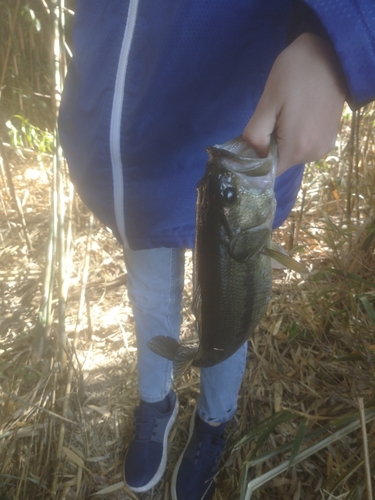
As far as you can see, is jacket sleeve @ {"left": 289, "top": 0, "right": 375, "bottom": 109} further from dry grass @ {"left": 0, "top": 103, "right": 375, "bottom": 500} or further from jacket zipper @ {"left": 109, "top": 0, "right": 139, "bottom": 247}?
dry grass @ {"left": 0, "top": 103, "right": 375, "bottom": 500}

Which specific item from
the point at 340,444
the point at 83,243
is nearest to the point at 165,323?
the point at 340,444

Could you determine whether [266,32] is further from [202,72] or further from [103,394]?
[103,394]

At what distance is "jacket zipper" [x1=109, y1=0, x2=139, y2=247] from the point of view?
2.67 feet

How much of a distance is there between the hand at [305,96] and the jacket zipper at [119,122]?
40 centimetres

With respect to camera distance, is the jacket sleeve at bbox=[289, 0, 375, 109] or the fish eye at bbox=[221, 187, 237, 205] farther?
the fish eye at bbox=[221, 187, 237, 205]

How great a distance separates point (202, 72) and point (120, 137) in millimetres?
255

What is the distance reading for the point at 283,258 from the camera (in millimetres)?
872

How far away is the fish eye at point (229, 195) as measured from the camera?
809mm

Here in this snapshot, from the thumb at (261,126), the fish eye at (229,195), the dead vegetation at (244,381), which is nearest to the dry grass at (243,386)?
the dead vegetation at (244,381)

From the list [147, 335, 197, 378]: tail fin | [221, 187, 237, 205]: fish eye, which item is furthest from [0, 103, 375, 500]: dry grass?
[221, 187, 237, 205]: fish eye

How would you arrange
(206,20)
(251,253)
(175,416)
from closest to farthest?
(206,20) → (251,253) → (175,416)

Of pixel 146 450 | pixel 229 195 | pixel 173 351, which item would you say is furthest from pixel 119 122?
pixel 146 450

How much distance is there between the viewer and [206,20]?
2.56 ft

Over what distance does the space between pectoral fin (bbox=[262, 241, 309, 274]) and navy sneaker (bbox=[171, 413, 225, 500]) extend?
0.82 meters
